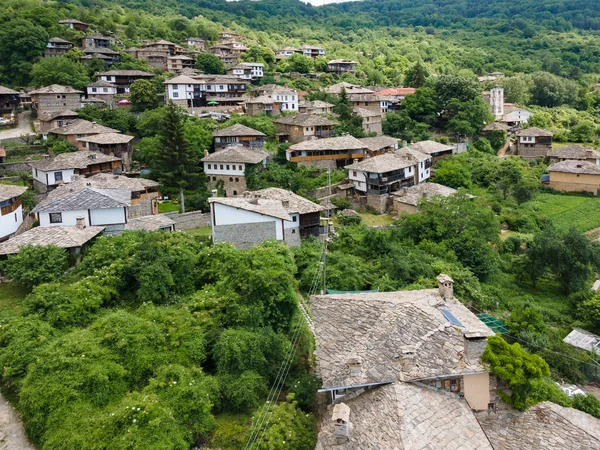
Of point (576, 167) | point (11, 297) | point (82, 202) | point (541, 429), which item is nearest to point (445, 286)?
point (541, 429)

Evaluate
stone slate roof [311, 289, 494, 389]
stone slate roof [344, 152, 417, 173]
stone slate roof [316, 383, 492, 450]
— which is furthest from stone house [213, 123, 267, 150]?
stone slate roof [316, 383, 492, 450]

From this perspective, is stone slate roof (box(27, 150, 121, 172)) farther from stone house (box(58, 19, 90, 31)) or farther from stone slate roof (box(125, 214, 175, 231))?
stone house (box(58, 19, 90, 31))

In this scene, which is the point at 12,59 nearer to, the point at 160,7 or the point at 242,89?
the point at 242,89

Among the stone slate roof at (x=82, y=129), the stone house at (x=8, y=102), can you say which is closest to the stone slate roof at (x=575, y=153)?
the stone slate roof at (x=82, y=129)

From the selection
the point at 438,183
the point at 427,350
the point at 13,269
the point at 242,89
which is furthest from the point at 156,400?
the point at 242,89

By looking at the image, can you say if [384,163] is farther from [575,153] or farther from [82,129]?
[82,129]

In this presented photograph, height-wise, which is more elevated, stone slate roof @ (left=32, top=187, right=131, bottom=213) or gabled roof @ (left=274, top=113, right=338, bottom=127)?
gabled roof @ (left=274, top=113, right=338, bottom=127)

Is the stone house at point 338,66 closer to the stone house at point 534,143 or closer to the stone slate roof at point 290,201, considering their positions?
the stone house at point 534,143
